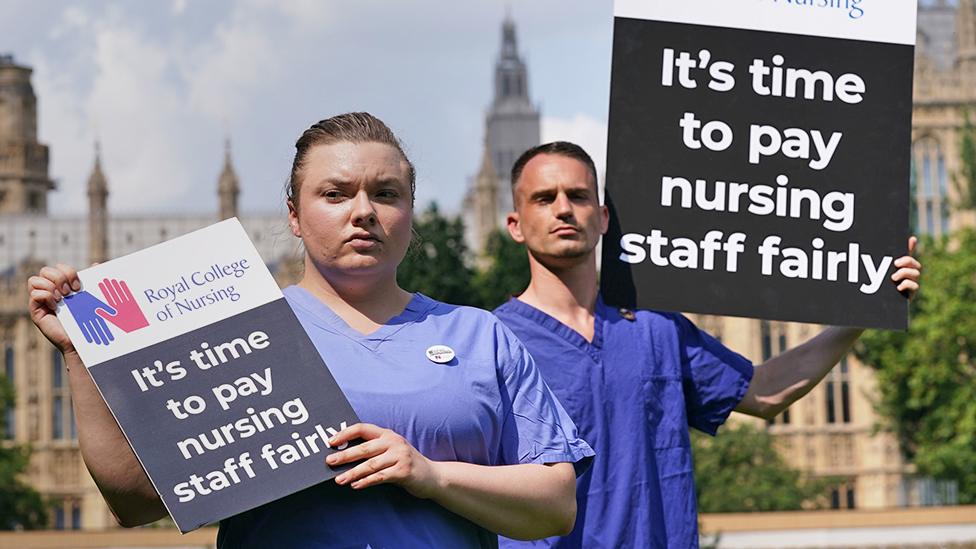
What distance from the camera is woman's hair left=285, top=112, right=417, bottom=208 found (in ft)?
12.3

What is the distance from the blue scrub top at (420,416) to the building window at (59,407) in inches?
2170

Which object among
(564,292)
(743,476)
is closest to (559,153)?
(564,292)

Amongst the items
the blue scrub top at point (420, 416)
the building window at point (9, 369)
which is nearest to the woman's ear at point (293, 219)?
the blue scrub top at point (420, 416)

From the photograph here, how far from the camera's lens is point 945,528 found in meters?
25.7

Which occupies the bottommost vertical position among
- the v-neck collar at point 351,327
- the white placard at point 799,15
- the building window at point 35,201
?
the v-neck collar at point 351,327

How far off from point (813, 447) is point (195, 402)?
54.4m

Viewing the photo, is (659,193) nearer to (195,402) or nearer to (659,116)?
(659,116)

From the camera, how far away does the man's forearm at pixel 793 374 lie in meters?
5.45

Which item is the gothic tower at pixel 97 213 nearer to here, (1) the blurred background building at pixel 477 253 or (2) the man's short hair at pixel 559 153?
(1) the blurred background building at pixel 477 253

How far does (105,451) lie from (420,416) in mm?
546

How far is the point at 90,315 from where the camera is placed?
12.0ft

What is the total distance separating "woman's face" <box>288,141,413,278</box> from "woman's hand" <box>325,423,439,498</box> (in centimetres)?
32

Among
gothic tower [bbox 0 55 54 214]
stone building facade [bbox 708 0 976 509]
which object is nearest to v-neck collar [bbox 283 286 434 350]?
stone building facade [bbox 708 0 976 509]

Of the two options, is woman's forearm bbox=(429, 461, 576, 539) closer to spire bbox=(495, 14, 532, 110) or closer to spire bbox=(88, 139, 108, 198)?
spire bbox=(88, 139, 108, 198)
